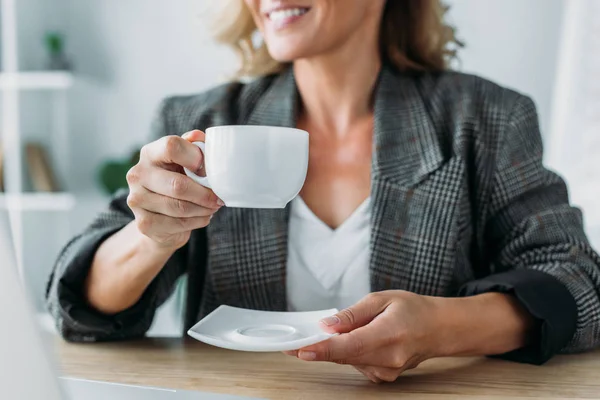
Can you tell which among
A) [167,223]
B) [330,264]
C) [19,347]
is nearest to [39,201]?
[330,264]

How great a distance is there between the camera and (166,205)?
0.75 meters

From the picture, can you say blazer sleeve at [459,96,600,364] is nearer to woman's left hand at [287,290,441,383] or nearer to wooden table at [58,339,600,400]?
wooden table at [58,339,600,400]

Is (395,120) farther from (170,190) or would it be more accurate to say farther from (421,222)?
(170,190)

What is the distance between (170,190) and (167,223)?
7cm

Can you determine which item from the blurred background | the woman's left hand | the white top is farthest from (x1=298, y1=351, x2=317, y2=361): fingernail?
the blurred background

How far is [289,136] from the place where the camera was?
67 cm

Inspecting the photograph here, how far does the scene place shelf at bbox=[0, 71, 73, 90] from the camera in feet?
10.7

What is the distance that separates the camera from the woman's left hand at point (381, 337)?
2.22 ft

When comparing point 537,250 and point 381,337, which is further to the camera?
point 537,250

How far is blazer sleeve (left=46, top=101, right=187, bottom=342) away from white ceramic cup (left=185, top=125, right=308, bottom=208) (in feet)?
1.21

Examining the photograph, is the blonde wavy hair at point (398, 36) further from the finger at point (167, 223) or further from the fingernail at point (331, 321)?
the fingernail at point (331, 321)

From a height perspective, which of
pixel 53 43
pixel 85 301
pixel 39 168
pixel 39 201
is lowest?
pixel 39 201

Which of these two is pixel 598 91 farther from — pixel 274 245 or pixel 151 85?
pixel 151 85

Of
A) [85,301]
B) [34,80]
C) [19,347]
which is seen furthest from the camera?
[34,80]
